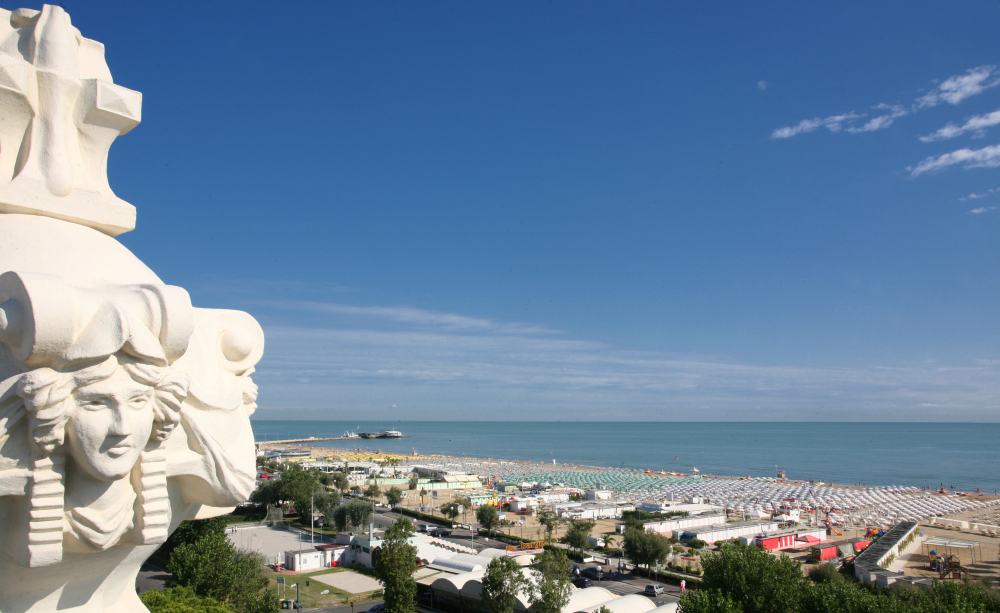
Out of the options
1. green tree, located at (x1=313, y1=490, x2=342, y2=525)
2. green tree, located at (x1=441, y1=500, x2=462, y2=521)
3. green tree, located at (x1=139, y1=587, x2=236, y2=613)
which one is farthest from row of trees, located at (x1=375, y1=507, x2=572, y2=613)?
green tree, located at (x1=441, y1=500, x2=462, y2=521)

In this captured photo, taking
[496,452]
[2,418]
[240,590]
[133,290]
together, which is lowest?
[496,452]

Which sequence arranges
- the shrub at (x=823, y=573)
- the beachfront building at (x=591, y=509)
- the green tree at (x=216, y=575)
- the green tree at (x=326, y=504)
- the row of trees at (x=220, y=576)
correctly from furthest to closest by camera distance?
the beachfront building at (x=591, y=509)
the green tree at (x=326, y=504)
the shrub at (x=823, y=573)
the green tree at (x=216, y=575)
the row of trees at (x=220, y=576)

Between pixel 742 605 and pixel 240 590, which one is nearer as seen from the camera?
pixel 742 605

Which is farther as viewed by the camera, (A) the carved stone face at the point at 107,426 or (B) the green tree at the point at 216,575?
(B) the green tree at the point at 216,575

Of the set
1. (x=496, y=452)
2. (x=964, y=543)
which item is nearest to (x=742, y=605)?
(x=964, y=543)

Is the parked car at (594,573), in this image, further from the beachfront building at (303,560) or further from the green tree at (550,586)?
the beachfront building at (303,560)

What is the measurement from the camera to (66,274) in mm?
6434

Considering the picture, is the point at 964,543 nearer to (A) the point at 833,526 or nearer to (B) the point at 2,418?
(A) the point at 833,526

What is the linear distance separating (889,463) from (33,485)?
128719 mm

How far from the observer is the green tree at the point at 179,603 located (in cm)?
1459

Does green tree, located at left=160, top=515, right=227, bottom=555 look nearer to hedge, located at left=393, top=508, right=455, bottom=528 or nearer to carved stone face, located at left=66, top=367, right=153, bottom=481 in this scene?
hedge, located at left=393, top=508, right=455, bottom=528

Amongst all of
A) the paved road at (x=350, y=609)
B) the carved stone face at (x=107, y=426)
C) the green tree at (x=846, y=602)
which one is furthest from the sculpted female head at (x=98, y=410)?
the paved road at (x=350, y=609)

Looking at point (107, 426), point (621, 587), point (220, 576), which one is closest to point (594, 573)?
point (621, 587)

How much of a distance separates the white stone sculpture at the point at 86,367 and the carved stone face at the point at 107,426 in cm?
1
